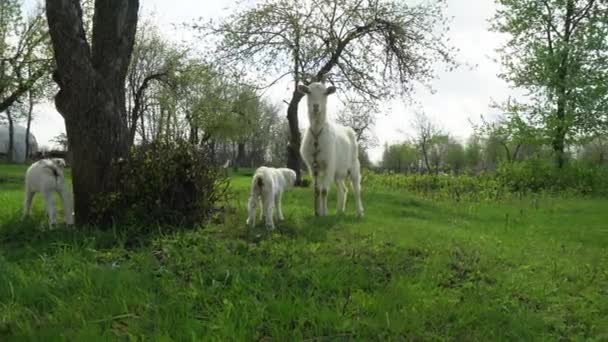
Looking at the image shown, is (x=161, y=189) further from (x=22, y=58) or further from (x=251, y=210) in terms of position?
(x=22, y=58)

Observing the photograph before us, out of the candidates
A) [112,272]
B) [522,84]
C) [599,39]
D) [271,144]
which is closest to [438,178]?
[522,84]

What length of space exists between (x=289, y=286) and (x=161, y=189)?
2.80 metres

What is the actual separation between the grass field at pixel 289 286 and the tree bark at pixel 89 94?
813mm

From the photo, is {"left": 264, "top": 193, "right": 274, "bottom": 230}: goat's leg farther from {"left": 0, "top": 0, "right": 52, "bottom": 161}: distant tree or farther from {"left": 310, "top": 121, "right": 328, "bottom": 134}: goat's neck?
{"left": 0, "top": 0, "right": 52, "bottom": 161}: distant tree

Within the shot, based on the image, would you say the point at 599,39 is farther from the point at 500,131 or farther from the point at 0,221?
the point at 0,221

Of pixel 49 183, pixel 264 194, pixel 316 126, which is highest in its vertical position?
pixel 316 126

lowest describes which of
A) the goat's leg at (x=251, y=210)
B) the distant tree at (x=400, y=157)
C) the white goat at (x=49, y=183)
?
the goat's leg at (x=251, y=210)

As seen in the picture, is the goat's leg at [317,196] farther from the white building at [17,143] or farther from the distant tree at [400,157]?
the distant tree at [400,157]

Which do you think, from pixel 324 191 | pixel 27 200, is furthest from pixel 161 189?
pixel 324 191

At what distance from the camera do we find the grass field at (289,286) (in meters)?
3.90

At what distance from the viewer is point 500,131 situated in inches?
991

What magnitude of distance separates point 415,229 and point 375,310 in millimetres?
4305

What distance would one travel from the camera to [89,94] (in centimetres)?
677

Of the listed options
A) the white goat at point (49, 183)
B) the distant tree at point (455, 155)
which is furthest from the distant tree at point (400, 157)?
the white goat at point (49, 183)
